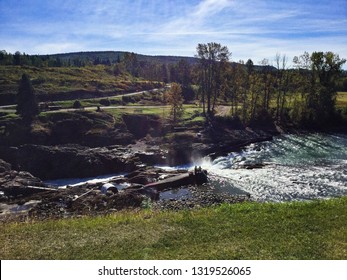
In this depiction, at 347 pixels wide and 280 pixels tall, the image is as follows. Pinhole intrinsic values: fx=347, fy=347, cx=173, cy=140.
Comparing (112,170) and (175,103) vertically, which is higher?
(175,103)

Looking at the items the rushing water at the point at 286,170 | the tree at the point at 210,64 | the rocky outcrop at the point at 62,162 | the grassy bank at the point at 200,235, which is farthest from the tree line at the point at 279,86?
the grassy bank at the point at 200,235

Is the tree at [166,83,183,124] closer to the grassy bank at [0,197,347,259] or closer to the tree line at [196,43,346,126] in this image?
the tree line at [196,43,346,126]

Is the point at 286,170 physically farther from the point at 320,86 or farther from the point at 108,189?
the point at 320,86

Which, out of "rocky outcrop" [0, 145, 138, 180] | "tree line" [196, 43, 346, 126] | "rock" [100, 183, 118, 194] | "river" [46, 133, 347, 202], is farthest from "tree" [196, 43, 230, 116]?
"rock" [100, 183, 118, 194]

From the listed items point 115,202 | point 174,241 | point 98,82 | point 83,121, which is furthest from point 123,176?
point 98,82

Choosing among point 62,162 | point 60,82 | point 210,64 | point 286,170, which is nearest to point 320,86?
point 210,64

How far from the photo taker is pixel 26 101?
63156mm

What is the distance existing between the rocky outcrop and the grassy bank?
2988 centimetres

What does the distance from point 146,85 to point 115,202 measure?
9583 centimetres

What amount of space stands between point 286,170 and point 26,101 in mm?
46529

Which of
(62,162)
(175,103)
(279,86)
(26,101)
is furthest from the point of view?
(279,86)

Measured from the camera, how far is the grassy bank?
44.4ft
